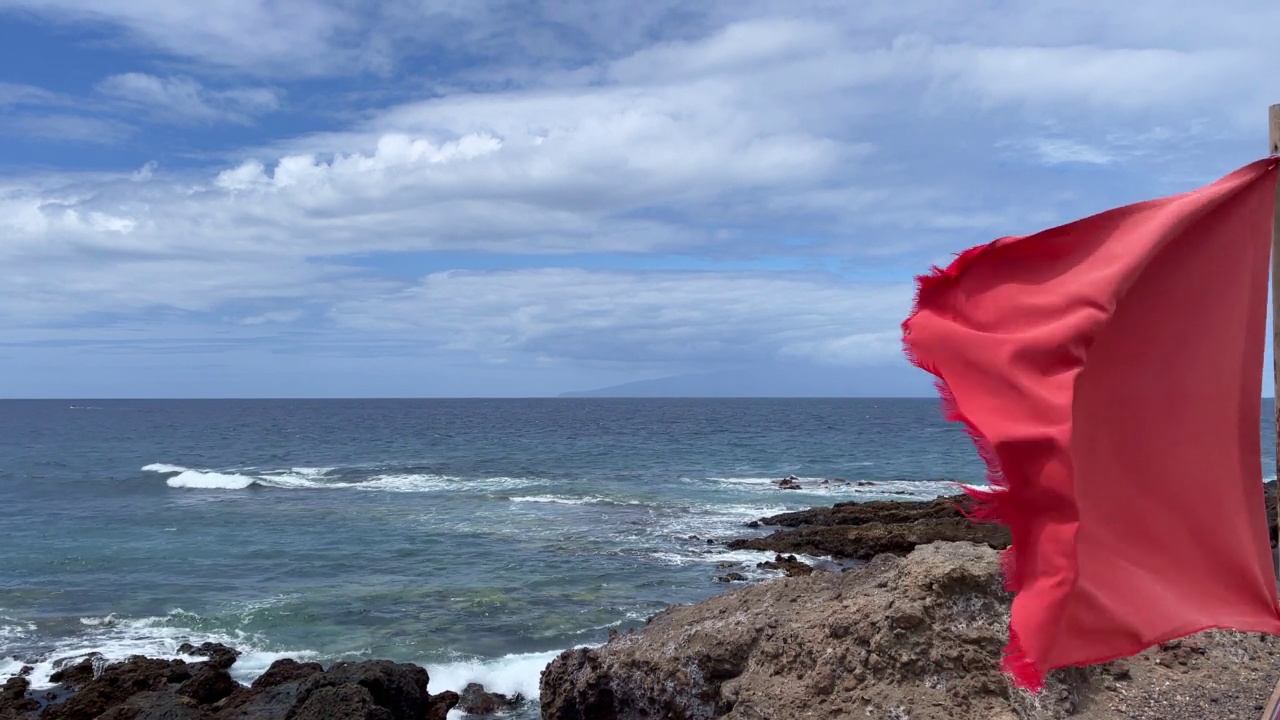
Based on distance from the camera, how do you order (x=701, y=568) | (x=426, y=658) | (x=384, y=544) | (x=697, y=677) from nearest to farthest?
1. (x=697, y=677)
2. (x=426, y=658)
3. (x=701, y=568)
4. (x=384, y=544)

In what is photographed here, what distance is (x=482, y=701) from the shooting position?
39.0 ft

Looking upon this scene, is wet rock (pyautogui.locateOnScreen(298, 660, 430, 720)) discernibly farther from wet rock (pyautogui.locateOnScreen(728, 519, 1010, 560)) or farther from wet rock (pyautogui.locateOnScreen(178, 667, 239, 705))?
wet rock (pyautogui.locateOnScreen(728, 519, 1010, 560))

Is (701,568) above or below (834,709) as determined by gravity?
below

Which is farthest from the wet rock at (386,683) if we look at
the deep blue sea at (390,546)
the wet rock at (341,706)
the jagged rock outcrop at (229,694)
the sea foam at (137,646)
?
the sea foam at (137,646)

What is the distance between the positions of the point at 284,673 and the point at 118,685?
2059 mm

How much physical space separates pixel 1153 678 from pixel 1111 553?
3658 millimetres

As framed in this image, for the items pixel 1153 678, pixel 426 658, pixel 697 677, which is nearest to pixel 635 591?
pixel 426 658

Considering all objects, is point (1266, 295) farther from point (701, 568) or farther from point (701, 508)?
point (701, 508)

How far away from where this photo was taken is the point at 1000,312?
3918 millimetres

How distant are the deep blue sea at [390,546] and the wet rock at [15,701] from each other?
115 cm

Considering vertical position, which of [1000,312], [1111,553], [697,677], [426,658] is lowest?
[426,658]

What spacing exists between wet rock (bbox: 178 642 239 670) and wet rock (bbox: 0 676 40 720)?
2.11 m

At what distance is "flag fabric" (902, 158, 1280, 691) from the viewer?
3.52m

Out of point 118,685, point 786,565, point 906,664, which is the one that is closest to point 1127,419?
point 906,664
